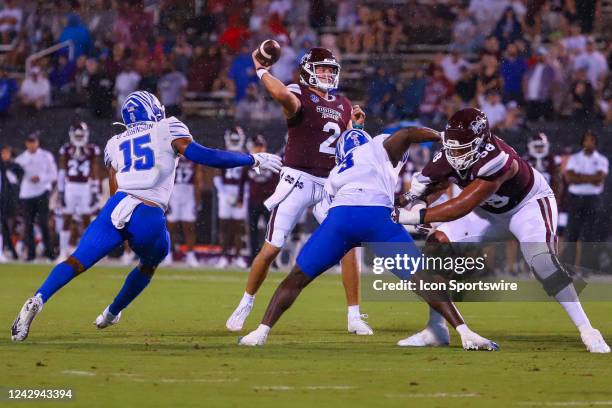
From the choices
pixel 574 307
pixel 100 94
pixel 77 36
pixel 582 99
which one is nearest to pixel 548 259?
pixel 574 307

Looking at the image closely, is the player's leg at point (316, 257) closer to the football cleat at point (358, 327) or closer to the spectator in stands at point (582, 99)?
the football cleat at point (358, 327)

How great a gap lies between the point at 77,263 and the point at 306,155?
6.79 feet

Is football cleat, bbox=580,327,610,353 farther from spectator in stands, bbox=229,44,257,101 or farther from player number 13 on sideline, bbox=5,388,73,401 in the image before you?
spectator in stands, bbox=229,44,257,101

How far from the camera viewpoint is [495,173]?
7844 mm

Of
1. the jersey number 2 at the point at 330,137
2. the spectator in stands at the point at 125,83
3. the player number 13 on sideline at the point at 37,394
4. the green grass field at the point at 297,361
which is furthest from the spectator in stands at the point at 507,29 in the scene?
the player number 13 on sideline at the point at 37,394

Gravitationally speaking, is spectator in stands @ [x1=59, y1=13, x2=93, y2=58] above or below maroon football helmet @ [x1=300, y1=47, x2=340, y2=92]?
below

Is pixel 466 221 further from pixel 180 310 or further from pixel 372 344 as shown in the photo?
pixel 180 310

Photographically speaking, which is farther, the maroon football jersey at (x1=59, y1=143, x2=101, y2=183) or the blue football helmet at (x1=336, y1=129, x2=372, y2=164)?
the maroon football jersey at (x1=59, y1=143, x2=101, y2=183)

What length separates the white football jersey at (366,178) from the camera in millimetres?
7961

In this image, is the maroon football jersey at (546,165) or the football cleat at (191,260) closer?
the maroon football jersey at (546,165)

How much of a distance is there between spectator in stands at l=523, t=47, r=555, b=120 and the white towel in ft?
32.0

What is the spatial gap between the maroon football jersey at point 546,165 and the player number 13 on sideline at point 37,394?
10347mm

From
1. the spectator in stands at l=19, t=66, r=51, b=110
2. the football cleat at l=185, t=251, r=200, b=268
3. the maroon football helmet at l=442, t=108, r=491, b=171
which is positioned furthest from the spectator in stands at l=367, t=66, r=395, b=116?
the maroon football helmet at l=442, t=108, r=491, b=171

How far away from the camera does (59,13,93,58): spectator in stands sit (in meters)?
20.8
